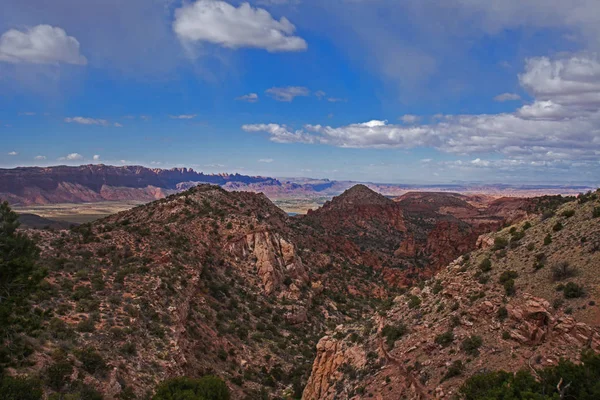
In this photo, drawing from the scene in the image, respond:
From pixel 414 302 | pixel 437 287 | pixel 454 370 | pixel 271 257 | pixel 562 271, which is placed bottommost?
pixel 271 257

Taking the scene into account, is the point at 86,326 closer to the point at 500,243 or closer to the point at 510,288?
the point at 510,288

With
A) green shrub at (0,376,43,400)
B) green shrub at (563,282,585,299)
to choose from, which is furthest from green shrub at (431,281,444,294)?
green shrub at (0,376,43,400)

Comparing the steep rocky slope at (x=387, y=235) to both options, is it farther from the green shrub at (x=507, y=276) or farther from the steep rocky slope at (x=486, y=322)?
the green shrub at (x=507, y=276)

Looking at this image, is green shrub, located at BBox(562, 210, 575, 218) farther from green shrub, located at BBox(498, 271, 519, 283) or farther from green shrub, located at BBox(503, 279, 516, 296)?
green shrub, located at BBox(503, 279, 516, 296)

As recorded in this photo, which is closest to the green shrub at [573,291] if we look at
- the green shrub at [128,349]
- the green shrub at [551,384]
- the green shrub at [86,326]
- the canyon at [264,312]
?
the canyon at [264,312]

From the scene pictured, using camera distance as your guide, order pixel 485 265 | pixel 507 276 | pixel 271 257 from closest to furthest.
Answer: pixel 507 276 < pixel 485 265 < pixel 271 257

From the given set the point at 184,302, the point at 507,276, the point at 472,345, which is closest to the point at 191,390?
the point at 472,345
